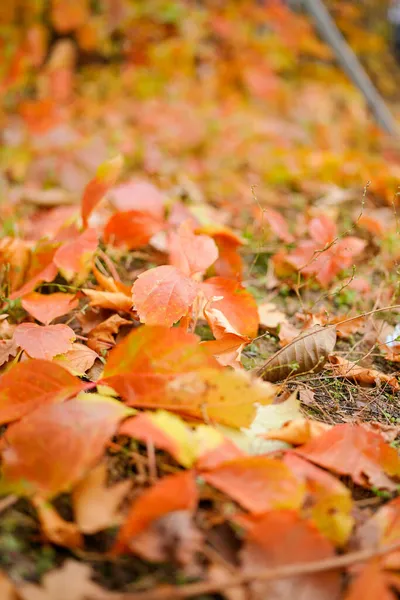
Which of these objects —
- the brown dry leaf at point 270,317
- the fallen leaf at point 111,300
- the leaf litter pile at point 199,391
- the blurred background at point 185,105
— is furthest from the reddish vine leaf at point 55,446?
the blurred background at point 185,105

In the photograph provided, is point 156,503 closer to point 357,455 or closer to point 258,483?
point 258,483

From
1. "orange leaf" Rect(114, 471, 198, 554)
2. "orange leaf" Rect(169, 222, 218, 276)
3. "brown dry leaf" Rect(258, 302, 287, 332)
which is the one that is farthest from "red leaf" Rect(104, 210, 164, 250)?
"orange leaf" Rect(114, 471, 198, 554)

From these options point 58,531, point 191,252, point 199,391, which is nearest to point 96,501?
point 58,531

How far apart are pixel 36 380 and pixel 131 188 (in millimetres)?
909

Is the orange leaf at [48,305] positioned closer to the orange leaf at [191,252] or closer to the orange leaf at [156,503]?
the orange leaf at [191,252]

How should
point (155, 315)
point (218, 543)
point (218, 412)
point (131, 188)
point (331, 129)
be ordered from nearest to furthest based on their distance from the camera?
1. point (218, 543)
2. point (218, 412)
3. point (155, 315)
4. point (131, 188)
5. point (331, 129)

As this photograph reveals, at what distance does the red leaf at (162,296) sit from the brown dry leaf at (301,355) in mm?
175

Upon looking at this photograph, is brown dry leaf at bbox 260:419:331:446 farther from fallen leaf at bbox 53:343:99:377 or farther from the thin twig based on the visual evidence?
fallen leaf at bbox 53:343:99:377

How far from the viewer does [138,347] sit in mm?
731

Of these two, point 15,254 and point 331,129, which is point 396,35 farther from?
point 15,254

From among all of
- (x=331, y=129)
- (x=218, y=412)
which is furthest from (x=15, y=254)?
(x=331, y=129)

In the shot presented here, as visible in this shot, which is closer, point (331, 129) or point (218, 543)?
point (218, 543)

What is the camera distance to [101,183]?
1088 mm

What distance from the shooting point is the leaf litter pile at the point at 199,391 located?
1.87 ft
